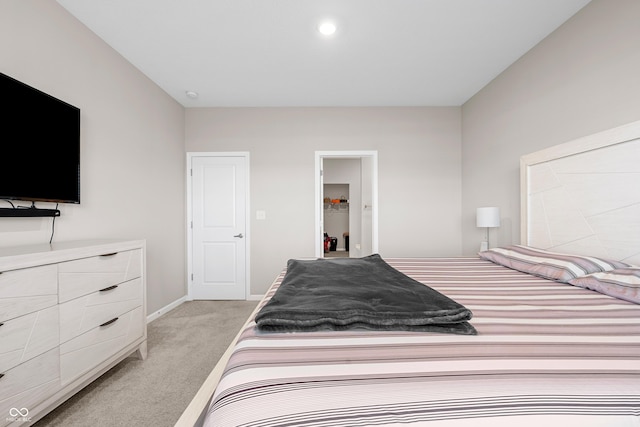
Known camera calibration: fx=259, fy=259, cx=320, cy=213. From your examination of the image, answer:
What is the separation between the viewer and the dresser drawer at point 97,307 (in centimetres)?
143

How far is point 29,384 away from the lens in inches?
49.1

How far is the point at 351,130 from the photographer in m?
3.61

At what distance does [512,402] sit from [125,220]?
9.68 feet

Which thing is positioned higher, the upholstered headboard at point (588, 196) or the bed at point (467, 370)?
the upholstered headboard at point (588, 196)

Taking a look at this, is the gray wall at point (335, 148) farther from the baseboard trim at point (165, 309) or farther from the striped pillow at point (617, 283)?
the striped pillow at point (617, 283)

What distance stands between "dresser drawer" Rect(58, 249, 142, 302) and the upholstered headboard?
→ 10.8 ft

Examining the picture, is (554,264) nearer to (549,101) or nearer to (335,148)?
(549,101)

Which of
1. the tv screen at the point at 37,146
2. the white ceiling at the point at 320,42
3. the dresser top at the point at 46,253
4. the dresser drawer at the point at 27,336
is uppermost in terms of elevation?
the white ceiling at the point at 320,42

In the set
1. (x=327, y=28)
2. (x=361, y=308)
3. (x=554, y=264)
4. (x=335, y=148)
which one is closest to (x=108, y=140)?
(x=327, y=28)

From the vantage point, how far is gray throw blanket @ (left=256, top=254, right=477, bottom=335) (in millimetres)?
904

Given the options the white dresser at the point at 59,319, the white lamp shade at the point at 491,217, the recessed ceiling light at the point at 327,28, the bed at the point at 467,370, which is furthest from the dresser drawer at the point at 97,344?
the white lamp shade at the point at 491,217

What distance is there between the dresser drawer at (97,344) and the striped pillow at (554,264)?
285 centimetres

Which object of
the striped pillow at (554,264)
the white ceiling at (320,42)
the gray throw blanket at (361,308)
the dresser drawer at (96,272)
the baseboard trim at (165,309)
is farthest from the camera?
the baseboard trim at (165,309)

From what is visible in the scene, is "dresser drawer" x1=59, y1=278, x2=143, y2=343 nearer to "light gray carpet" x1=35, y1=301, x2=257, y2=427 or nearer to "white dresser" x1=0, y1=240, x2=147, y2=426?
"white dresser" x1=0, y1=240, x2=147, y2=426
